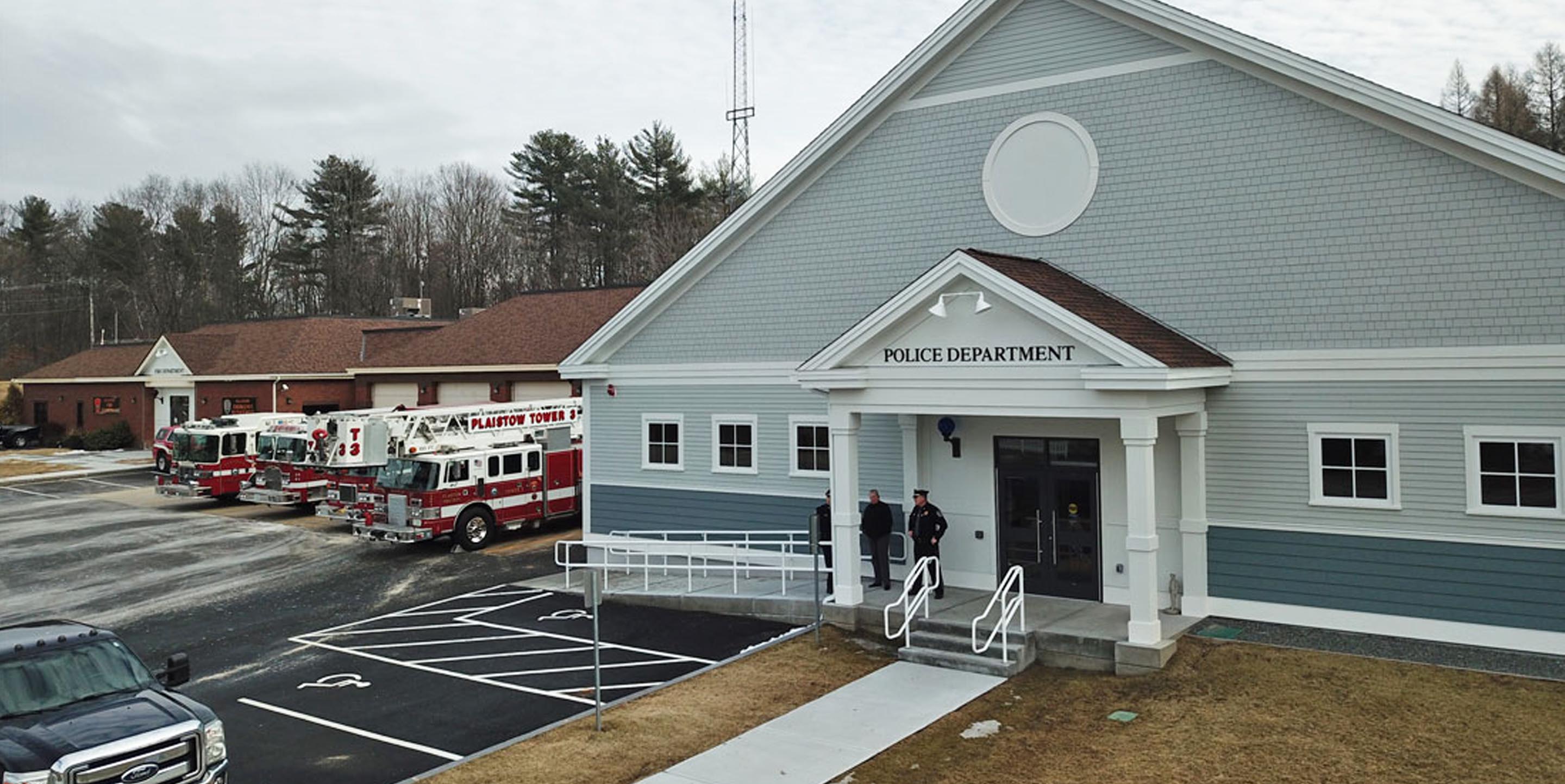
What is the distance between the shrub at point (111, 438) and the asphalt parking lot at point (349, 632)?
2367cm

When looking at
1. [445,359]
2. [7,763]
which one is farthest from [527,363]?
[7,763]

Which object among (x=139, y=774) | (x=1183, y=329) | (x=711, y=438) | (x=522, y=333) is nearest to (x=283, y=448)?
(x=522, y=333)

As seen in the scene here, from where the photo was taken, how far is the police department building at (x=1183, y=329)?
13547mm

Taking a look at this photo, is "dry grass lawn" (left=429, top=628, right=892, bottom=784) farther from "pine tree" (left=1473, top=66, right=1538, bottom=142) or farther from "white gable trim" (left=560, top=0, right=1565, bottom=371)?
"pine tree" (left=1473, top=66, right=1538, bottom=142)

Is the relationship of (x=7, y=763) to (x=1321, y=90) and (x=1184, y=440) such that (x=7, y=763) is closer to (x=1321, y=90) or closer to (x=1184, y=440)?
(x=1184, y=440)

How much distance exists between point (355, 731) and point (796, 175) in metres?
11.4

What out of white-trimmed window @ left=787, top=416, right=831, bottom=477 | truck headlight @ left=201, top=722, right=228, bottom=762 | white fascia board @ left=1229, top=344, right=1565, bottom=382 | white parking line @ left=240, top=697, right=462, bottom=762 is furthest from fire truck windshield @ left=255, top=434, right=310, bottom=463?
white fascia board @ left=1229, top=344, right=1565, bottom=382

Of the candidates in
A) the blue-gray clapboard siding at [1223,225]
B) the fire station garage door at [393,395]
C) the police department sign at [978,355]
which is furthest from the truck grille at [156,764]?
the fire station garage door at [393,395]

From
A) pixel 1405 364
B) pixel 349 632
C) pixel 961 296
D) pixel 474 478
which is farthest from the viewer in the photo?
pixel 474 478

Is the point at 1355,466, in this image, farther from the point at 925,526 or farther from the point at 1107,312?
the point at 925,526

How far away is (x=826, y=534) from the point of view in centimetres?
1823

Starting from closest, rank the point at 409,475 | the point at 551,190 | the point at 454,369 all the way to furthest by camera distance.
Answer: the point at 409,475
the point at 454,369
the point at 551,190

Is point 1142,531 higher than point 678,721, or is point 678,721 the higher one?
point 1142,531

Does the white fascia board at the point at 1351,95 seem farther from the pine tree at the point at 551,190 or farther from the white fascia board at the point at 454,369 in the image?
the pine tree at the point at 551,190
